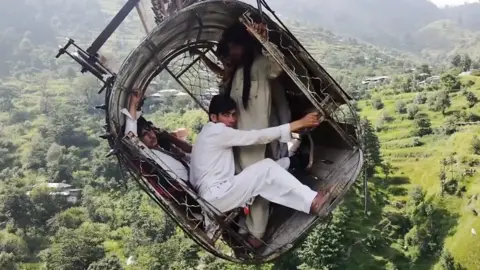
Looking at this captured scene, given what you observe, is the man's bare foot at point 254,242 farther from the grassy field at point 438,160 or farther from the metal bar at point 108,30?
the grassy field at point 438,160

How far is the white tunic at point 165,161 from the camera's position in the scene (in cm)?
424

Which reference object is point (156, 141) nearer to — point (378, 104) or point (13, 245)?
point (13, 245)

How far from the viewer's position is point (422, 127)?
52.4 m

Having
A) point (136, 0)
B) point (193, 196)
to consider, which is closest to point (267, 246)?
point (193, 196)

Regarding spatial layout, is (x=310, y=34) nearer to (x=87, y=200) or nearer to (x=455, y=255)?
(x=87, y=200)

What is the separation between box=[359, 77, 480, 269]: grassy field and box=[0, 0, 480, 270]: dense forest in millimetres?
98

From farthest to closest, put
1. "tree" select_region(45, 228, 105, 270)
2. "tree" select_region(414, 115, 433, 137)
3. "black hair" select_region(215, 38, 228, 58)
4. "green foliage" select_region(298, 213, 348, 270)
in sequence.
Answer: "tree" select_region(414, 115, 433, 137), "tree" select_region(45, 228, 105, 270), "green foliage" select_region(298, 213, 348, 270), "black hair" select_region(215, 38, 228, 58)

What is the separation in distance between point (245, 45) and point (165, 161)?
1.16 metres

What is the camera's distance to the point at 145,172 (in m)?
4.35

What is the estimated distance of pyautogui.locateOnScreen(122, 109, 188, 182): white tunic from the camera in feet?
13.9

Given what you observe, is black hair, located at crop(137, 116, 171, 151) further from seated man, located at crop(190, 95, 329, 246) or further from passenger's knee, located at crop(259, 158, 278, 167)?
passenger's knee, located at crop(259, 158, 278, 167)

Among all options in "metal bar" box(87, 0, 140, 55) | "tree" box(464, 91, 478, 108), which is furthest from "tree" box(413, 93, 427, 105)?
"metal bar" box(87, 0, 140, 55)

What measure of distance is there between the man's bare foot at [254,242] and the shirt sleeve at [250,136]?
0.75 m

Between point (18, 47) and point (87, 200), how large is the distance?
95.5 m
